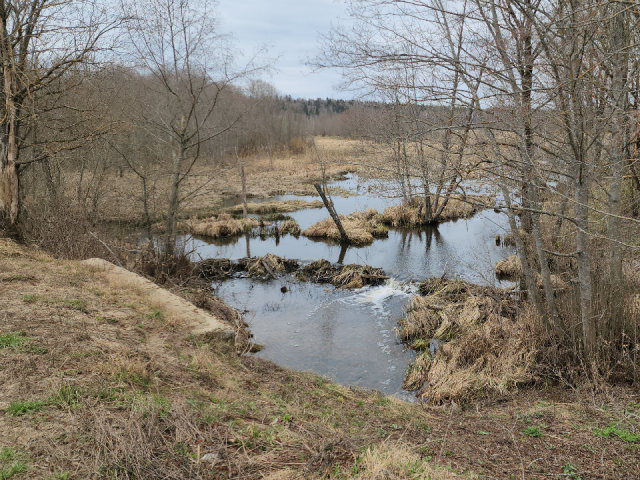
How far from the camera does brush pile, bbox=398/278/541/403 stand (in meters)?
6.40

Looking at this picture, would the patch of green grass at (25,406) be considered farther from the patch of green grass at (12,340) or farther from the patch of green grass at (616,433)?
the patch of green grass at (616,433)

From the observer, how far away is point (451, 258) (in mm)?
14383

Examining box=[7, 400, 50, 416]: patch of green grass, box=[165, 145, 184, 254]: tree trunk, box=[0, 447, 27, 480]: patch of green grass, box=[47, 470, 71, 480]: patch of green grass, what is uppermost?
box=[165, 145, 184, 254]: tree trunk

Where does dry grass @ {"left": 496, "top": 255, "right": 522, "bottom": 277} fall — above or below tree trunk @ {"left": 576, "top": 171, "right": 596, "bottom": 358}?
below

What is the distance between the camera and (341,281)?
12.8 metres

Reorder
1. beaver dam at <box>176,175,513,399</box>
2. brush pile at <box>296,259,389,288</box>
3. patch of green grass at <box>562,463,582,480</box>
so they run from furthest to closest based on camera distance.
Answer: brush pile at <box>296,259,389,288</box> → beaver dam at <box>176,175,513,399</box> → patch of green grass at <box>562,463,582,480</box>

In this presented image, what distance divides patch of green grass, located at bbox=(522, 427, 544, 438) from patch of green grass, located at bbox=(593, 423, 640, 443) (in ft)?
1.65

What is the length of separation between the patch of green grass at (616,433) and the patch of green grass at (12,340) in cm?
594

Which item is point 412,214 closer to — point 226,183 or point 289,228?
point 289,228

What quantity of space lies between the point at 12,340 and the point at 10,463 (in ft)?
7.11

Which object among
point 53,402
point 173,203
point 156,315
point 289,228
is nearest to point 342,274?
point 173,203

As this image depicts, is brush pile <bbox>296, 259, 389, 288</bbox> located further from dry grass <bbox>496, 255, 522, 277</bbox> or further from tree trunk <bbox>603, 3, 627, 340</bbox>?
tree trunk <bbox>603, 3, 627, 340</bbox>

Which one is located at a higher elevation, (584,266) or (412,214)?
(584,266)

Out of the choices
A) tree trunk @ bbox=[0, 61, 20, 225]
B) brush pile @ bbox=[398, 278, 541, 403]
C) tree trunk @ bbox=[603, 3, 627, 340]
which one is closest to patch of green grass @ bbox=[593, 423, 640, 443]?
brush pile @ bbox=[398, 278, 541, 403]
